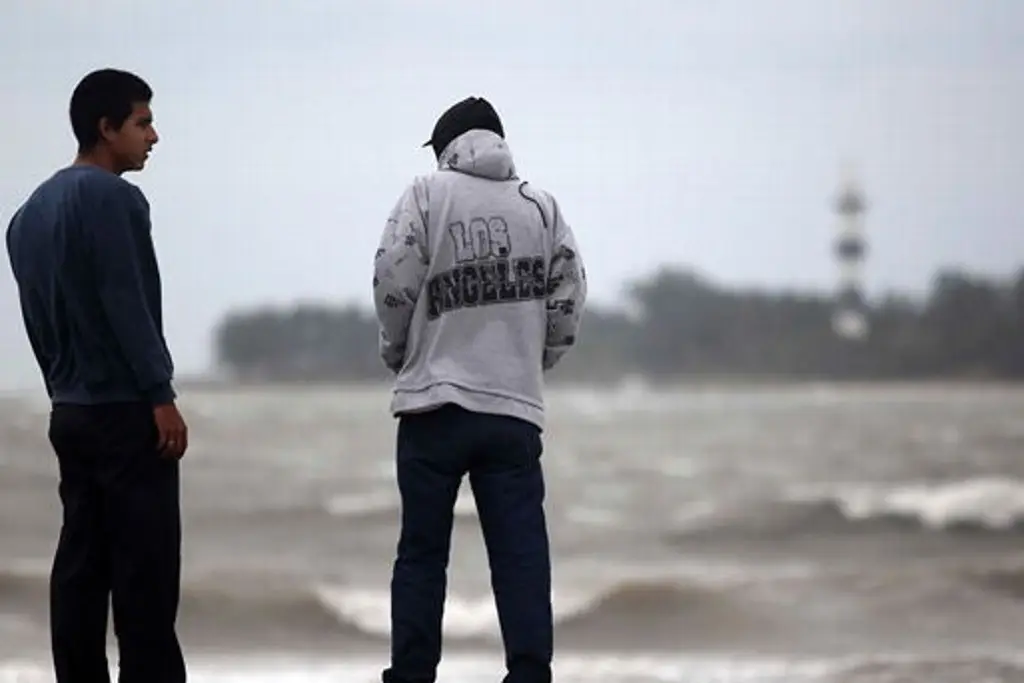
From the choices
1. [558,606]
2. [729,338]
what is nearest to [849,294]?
[729,338]

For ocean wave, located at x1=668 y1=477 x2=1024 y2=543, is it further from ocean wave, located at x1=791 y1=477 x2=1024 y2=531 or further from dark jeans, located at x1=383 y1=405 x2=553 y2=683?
dark jeans, located at x1=383 y1=405 x2=553 y2=683

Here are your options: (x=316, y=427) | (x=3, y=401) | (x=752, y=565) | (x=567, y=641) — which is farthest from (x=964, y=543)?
(x=316, y=427)

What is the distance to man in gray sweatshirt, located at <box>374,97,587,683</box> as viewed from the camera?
8.66 ft

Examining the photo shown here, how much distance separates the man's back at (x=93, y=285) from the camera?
8.02 ft

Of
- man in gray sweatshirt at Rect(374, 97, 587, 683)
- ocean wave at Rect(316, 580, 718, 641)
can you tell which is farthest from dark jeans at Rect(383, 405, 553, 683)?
ocean wave at Rect(316, 580, 718, 641)

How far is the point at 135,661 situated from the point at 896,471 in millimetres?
17905

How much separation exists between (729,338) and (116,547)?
17050 millimetres

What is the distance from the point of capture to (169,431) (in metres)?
2.46

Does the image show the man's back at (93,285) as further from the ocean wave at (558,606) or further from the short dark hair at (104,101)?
the ocean wave at (558,606)

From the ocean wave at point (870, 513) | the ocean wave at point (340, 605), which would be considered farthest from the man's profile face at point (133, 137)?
the ocean wave at point (870, 513)

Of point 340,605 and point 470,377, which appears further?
point 340,605

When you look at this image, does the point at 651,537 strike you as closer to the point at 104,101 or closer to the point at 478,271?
the point at 478,271

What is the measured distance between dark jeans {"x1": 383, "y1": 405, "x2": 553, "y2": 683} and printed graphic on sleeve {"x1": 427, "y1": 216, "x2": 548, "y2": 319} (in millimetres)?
150

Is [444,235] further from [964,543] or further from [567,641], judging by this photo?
[964,543]
